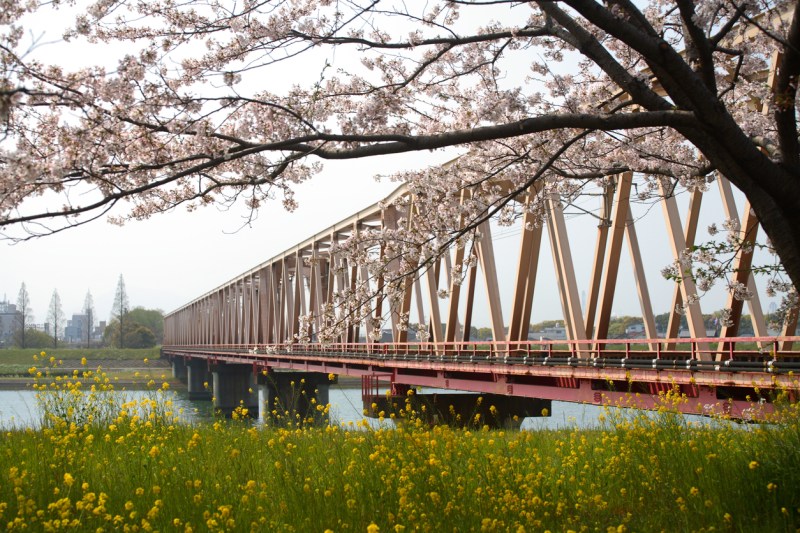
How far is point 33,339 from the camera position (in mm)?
173875

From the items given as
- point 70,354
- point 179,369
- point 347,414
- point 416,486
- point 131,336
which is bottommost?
point 347,414

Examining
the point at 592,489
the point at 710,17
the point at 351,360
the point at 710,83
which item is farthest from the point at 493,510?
the point at 351,360

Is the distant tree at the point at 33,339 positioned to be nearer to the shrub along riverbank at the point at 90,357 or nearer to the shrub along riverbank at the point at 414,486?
the shrub along riverbank at the point at 90,357

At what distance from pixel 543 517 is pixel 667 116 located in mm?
3154

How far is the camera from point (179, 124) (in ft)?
25.2

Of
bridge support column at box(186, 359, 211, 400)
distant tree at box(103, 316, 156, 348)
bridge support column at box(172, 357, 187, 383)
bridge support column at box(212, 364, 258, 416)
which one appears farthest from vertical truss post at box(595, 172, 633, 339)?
distant tree at box(103, 316, 156, 348)

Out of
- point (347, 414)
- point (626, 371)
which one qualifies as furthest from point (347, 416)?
point (626, 371)

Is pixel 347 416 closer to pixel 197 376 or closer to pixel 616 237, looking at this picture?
pixel 616 237

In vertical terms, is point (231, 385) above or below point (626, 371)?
below

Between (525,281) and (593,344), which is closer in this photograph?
(593,344)

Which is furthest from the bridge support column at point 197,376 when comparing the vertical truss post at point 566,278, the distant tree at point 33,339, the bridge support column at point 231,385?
the vertical truss post at point 566,278

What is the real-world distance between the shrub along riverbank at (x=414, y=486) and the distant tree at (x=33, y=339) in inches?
6727

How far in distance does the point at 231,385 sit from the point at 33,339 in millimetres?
108206

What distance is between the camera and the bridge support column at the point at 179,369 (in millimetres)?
124494
